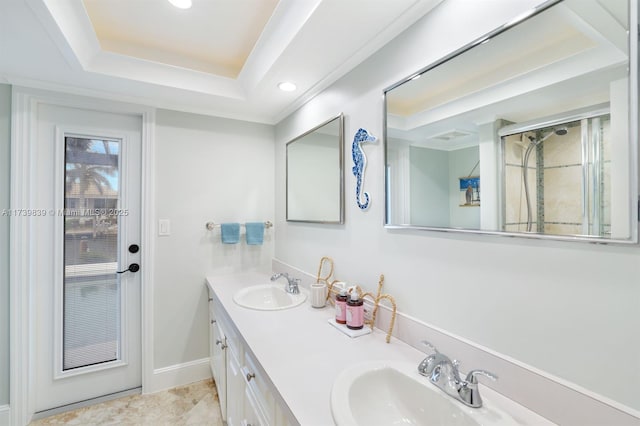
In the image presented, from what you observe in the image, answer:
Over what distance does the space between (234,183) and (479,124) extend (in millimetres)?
1900

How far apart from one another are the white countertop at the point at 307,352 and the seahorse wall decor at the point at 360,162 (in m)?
0.61

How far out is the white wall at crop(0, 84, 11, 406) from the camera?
5.76ft

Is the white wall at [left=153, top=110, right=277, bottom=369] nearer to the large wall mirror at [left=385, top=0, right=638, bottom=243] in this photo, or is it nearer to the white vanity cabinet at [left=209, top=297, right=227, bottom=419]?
the white vanity cabinet at [left=209, top=297, right=227, bottom=419]

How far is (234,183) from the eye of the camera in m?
2.42

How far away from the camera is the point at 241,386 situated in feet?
4.40

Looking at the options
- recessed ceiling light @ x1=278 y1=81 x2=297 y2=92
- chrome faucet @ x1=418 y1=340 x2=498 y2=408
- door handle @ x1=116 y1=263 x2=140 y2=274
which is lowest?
chrome faucet @ x1=418 y1=340 x2=498 y2=408

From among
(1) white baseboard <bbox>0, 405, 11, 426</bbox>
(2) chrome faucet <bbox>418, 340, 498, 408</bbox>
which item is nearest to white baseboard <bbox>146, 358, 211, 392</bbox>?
(1) white baseboard <bbox>0, 405, 11, 426</bbox>

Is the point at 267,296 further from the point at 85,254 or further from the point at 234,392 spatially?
the point at 85,254

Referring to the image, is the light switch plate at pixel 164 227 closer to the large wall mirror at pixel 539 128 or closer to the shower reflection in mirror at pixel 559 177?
the large wall mirror at pixel 539 128

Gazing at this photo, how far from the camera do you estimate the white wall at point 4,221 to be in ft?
5.76

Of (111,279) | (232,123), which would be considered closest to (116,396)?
(111,279)

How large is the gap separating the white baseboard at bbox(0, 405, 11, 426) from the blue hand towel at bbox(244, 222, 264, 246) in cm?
173

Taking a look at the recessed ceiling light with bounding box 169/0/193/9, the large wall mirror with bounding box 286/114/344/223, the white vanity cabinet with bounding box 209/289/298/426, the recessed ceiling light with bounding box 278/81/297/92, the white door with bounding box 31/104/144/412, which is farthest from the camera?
the white door with bounding box 31/104/144/412

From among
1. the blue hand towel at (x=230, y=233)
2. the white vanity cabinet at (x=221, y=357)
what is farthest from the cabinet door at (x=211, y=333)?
the blue hand towel at (x=230, y=233)
